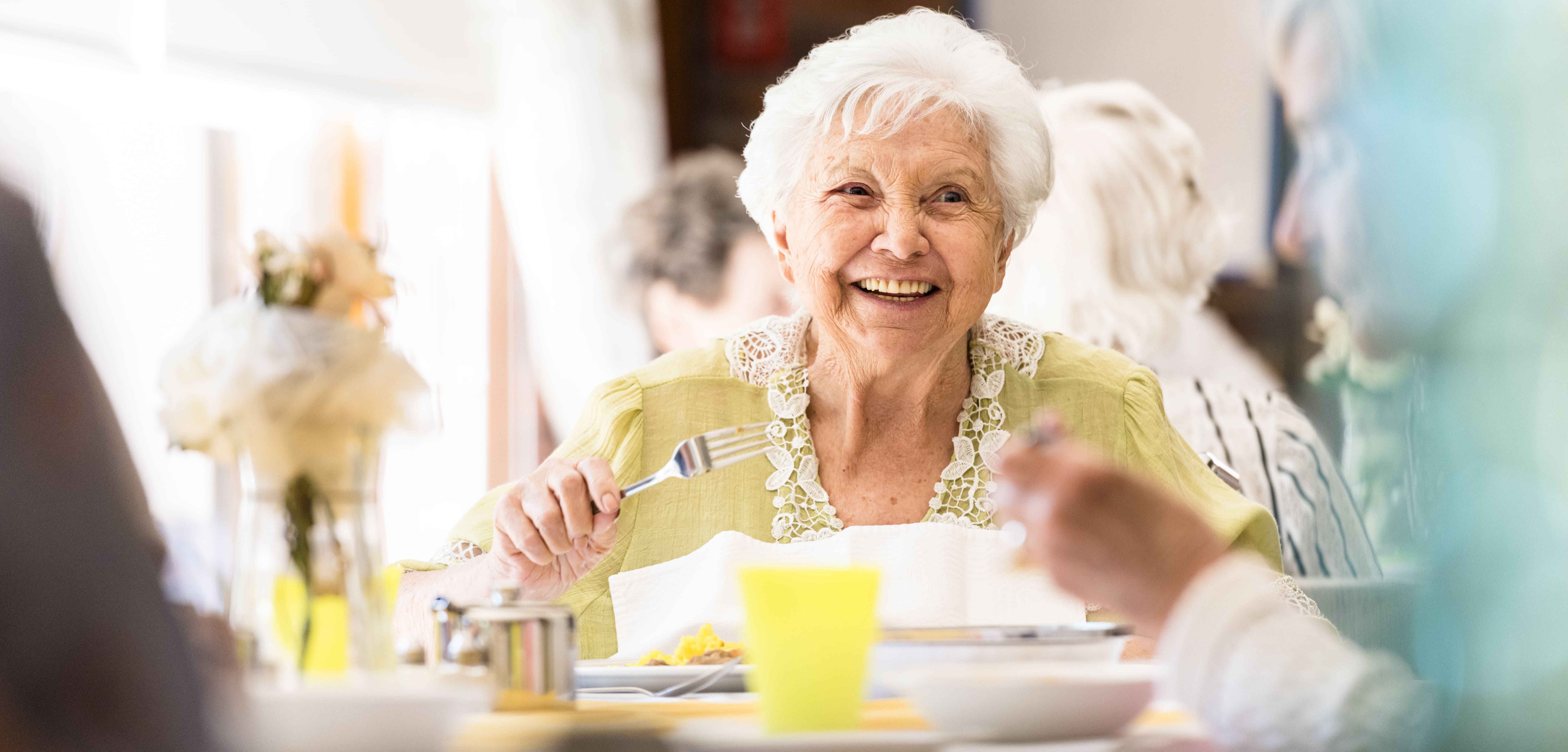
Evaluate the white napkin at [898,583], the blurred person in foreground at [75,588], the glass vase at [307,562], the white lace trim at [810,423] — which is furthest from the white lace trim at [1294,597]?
the blurred person in foreground at [75,588]

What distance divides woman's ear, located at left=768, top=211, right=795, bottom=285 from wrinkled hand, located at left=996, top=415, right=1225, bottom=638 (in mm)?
1194

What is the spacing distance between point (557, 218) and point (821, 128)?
9.78ft

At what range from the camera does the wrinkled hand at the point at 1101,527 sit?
0.74 m

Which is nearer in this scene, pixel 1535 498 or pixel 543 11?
pixel 1535 498

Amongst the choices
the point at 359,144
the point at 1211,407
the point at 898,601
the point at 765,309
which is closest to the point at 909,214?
the point at 898,601

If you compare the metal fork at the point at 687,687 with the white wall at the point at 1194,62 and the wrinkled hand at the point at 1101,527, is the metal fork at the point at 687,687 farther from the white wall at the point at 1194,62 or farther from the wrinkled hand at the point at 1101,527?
the white wall at the point at 1194,62

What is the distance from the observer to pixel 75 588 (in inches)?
23.0

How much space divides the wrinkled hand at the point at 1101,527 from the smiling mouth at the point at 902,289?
1.03 meters

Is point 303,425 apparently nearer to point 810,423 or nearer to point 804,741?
point 804,741

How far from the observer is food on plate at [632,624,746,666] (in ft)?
4.07

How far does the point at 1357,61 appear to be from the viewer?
340 centimetres

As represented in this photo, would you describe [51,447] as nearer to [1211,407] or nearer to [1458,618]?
[1458,618]

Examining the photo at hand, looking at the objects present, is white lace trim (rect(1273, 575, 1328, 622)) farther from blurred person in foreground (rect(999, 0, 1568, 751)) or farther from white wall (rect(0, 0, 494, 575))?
white wall (rect(0, 0, 494, 575))

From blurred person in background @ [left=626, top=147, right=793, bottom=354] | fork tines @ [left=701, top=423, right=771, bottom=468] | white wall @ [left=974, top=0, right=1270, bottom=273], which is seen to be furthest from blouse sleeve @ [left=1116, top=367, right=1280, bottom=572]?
white wall @ [left=974, top=0, right=1270, bottom=273]
